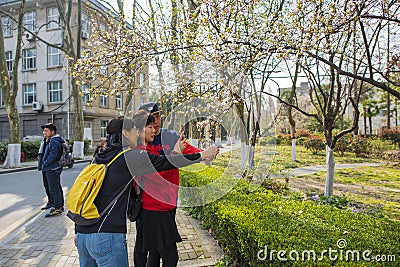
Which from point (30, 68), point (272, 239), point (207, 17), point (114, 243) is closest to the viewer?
point (114, 243)

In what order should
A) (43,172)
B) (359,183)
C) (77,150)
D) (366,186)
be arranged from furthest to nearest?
(77,150) → (359,183) → (366,186) → (43,172)

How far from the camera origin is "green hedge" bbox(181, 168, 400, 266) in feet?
7.82

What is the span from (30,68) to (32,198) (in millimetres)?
20179

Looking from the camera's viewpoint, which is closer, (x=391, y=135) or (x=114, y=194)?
(x=114, y=194)

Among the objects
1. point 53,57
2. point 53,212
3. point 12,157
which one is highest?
point 53,57

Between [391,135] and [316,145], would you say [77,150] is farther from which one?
[391,135]

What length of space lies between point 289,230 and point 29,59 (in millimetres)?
26613

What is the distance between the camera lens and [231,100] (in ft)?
14.5

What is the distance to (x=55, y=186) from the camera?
5.63m

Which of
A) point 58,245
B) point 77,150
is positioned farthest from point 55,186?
point 77,150

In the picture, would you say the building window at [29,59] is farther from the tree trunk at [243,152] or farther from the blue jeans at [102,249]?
the blue jeans at [102,249]

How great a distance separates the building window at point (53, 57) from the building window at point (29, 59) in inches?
62.1

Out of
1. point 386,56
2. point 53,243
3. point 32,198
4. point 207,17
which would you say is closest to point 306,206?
point 207,17

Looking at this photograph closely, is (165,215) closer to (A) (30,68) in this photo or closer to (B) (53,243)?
(B) (53,243)
